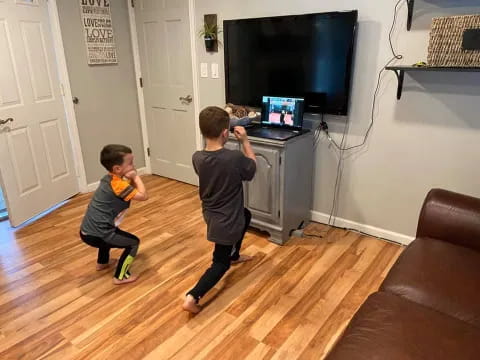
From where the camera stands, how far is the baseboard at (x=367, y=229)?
8.98 feet

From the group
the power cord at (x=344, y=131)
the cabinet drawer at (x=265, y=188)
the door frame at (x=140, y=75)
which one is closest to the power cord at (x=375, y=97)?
the power cord at (x=344, y=131)

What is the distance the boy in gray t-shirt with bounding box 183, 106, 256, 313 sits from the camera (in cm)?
193

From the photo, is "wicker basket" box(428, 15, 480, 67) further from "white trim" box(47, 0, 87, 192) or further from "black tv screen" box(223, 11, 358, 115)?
"white trim" box(47, 0, 87, 192)

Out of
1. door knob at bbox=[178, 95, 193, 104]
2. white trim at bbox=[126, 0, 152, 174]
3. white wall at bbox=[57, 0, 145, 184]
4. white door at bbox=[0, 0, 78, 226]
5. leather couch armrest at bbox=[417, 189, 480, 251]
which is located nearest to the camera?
leather couch armrest at bbox=[417, 189, 480, 251]

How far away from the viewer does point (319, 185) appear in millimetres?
3045

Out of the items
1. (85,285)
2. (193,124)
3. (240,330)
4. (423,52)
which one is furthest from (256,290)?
(193,124)

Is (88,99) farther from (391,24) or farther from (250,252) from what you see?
(391,24)

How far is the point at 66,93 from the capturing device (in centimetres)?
356

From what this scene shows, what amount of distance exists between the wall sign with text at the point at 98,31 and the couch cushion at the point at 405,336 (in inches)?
135

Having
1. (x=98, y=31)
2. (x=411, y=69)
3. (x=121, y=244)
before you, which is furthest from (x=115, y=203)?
(x=98, y=31)

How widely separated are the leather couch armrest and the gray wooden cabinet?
983 mm

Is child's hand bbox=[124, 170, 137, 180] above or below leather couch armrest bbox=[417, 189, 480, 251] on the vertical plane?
above

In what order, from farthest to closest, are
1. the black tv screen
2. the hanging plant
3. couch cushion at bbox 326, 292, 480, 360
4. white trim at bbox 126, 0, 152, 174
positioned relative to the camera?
white trim at bbox 126, 0, 152, 174 → the hanging plant → the black tv screen → couch cushion at bbox 326, 292, 480, 360

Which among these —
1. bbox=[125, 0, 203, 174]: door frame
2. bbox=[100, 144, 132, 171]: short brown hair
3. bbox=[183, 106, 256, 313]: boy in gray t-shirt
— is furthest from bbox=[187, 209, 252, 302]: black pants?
bbox=[125, 0, 203, 174]: door frame
